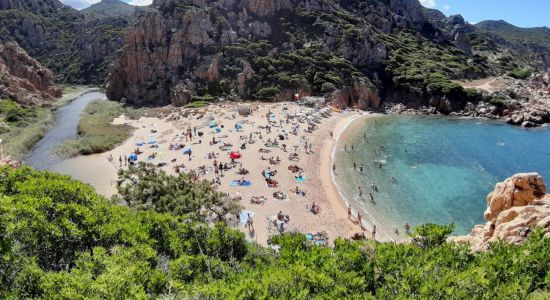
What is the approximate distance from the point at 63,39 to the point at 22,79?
71.5m

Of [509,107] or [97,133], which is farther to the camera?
[509,107]

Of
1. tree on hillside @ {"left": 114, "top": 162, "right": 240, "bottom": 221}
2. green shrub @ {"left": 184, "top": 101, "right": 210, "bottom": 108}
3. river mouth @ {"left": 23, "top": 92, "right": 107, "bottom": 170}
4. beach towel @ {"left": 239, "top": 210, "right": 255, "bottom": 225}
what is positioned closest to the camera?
beach towel @ {"left": 239, "top": 210, "right": 255, "bottom": 225}

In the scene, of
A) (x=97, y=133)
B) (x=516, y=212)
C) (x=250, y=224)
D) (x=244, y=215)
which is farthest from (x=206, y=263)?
(x=97, y=133)

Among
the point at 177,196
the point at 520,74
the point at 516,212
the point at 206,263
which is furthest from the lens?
the point at 520,74

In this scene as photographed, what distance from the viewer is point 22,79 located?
80.5 meters

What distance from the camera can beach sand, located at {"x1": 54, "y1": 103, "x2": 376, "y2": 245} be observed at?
31234 mm

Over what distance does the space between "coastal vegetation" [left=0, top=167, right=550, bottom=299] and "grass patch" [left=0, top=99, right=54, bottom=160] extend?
112 feet

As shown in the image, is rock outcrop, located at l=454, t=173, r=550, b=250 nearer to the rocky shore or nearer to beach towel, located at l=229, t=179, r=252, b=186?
beach towel, located at l=229, t=179, r=252, b=186

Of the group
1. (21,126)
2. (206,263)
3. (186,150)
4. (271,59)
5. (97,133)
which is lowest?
(21,126)

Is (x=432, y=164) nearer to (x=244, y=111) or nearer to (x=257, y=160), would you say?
(x=257, y=160)

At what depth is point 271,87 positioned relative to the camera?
7594 cm

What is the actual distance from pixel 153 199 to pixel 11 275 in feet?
60.6

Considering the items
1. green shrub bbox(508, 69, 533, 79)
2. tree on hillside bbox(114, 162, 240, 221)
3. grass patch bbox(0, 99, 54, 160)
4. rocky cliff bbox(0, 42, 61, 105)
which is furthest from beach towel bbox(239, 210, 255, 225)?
green shrub bbox(508, 69, 533, 79)

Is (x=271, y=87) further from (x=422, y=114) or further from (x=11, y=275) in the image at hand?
(x=11, y=275)
